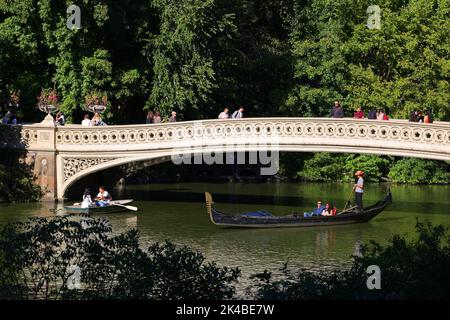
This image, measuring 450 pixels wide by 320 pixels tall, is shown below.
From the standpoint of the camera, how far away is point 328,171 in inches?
1801

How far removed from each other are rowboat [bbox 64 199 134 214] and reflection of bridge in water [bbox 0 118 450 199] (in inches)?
51.9

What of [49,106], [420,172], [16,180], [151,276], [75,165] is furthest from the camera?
[420,172]

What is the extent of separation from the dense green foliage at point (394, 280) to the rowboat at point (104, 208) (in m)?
15.1

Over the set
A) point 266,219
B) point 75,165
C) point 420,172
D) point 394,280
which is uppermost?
point 75,165

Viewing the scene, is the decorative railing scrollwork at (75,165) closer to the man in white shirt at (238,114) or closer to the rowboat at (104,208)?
the rowboat at (104,208)

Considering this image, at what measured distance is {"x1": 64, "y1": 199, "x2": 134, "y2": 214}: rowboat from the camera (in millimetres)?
33406

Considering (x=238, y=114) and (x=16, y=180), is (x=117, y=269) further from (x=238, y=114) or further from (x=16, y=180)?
(x=238, y=114)

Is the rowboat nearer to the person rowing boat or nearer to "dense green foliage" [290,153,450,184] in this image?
the person rowing boat

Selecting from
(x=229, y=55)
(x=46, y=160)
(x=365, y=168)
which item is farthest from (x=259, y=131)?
(x=365, y=168)

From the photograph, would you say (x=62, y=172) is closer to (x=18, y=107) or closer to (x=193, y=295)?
(x=18, y=107)

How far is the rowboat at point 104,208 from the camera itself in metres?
33.4

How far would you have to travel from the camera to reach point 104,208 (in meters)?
34.3

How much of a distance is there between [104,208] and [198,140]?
3322 mm

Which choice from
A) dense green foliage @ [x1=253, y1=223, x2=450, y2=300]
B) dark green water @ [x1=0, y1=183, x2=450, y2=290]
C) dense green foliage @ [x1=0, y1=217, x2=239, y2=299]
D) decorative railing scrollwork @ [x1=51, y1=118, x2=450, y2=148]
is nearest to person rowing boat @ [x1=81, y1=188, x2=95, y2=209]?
dark green water @ [x1=0, y1=183, x2=450, y2=290]
